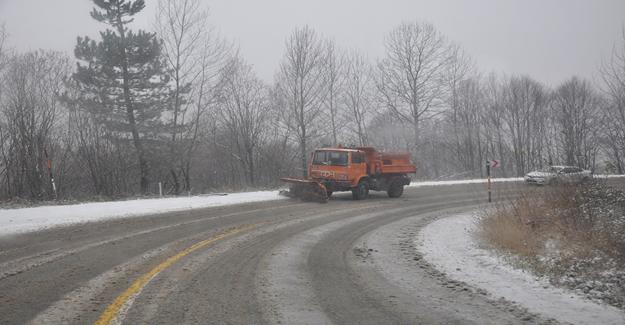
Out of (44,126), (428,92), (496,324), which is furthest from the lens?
(428,92)

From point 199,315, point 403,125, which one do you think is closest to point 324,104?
point 403,125

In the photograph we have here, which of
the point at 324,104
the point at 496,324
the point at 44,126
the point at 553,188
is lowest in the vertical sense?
the point at 496,324

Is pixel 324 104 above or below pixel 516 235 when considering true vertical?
above

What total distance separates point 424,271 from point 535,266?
163 centimetres

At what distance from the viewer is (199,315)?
4.57 meters

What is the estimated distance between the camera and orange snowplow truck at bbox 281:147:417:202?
699 inches

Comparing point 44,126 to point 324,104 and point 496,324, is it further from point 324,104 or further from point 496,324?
point 496,324

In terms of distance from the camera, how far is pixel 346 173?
58.2 ft

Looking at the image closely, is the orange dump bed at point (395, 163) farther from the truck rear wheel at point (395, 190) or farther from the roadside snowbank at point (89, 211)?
the roadside snowbank at point (89, 211)

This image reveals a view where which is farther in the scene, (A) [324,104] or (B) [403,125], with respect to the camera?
(B) [403,125]

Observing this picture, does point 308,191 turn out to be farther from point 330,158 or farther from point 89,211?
point 89,211

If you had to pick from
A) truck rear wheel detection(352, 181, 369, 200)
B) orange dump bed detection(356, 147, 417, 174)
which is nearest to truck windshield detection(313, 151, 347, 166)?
orange dump bed detection(356, 147, 417, 174)

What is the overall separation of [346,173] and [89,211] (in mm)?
9434

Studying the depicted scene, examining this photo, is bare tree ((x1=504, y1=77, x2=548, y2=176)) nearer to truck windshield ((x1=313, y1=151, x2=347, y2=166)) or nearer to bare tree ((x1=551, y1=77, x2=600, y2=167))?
bare tree ((x1=551, y1=77, x2=600, y2=167))
